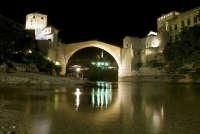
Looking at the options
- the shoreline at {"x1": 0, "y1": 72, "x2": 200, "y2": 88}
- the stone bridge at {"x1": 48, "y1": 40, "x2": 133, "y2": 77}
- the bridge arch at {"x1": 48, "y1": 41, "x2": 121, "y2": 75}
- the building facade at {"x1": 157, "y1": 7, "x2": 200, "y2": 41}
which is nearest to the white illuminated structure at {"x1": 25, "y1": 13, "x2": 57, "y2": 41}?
the stone bridge at {"x1": 48, "y1": 40, "x2": 133, "y2": 77}

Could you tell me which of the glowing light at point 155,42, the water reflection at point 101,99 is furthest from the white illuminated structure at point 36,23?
the water reflection at point 101,99

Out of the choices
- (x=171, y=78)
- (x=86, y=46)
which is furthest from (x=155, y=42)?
(x=171, y=78)

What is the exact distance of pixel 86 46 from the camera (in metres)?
78.9

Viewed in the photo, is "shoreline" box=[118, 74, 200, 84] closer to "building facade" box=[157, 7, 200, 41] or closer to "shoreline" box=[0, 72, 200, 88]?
"shoreline" box=[0, 72, 200, 88]

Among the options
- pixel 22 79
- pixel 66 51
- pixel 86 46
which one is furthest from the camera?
pixel 86 46

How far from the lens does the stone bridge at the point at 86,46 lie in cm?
6906

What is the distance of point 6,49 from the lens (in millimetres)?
38219

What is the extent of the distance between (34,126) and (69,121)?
1.58 metres

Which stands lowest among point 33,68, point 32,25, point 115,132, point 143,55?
point 115,132

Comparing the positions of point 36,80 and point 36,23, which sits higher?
point 36,23

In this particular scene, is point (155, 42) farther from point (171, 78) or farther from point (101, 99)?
point (101, 99)

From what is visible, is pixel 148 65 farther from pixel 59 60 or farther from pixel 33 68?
pixel 33 68

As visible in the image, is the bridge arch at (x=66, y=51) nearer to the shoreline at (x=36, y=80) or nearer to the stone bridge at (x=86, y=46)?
the stone bridge at (x=86, y=46)

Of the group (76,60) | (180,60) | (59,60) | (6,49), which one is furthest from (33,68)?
(76,60)
